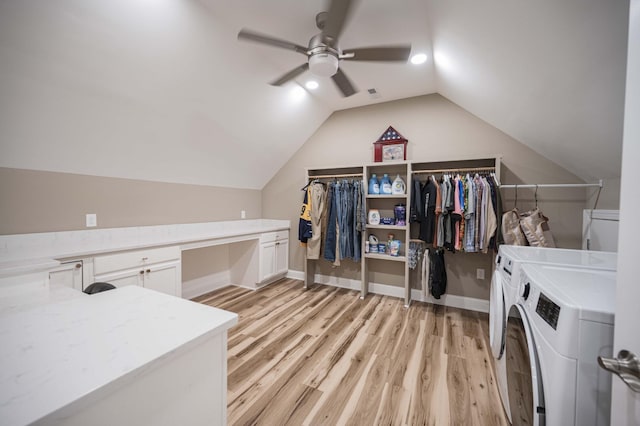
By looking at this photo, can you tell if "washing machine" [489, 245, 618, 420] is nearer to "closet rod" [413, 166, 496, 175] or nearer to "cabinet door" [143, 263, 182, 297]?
"closet rod" [413, 166, 496, 175]

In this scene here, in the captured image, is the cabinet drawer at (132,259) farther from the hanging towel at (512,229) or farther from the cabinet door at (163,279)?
the hanging towel at (512,229)

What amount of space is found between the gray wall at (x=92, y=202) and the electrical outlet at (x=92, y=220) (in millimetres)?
31

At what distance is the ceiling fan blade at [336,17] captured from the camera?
142 cm

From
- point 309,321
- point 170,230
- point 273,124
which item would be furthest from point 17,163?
point 309,321

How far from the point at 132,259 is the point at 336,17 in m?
2.41

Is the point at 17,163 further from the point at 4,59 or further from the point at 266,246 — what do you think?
the point at 266,246

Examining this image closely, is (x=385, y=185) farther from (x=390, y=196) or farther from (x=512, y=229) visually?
(x=512, y=229)

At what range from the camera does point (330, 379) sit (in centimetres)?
181

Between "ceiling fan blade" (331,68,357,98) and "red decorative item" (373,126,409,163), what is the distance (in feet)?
3.71

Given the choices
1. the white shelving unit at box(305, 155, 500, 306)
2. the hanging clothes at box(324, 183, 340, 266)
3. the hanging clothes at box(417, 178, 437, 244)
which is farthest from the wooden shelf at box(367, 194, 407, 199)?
the hanging clothes at box(324, 183, 340, 266)

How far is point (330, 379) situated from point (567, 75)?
2.44 m

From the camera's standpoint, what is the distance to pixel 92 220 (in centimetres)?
235

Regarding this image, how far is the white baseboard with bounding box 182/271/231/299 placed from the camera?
3.20 meters

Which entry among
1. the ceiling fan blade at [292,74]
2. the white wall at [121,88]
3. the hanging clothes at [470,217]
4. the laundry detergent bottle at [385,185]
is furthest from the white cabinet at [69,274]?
the hanging clothes at [470,217]
